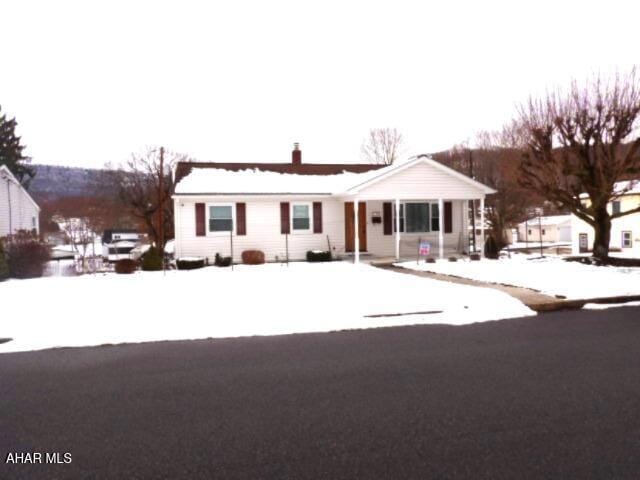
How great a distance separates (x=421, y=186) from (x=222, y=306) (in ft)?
40.7

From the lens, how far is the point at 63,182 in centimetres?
6219

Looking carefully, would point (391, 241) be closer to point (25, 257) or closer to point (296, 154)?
point (296, 154)

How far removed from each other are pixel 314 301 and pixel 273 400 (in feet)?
20.0

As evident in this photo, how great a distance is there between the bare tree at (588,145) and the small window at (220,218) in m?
11.2

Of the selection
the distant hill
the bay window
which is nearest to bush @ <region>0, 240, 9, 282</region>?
the bay window

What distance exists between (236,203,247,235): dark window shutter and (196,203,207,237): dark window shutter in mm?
1339

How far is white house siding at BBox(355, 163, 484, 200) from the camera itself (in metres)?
20.3

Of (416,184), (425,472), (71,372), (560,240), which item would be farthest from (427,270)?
(560,240)

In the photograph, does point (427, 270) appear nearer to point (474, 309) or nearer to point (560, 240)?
point (474, 309)

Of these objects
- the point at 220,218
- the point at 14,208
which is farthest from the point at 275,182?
the point at 14,208

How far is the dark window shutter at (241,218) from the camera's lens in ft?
68.9

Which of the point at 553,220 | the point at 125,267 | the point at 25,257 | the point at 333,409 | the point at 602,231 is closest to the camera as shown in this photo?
the point at 333,409

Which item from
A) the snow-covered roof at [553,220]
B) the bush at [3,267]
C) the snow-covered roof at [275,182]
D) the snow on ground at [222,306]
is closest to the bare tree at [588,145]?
the snow-covered roof at [275,182]

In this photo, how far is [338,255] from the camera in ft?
72.1
